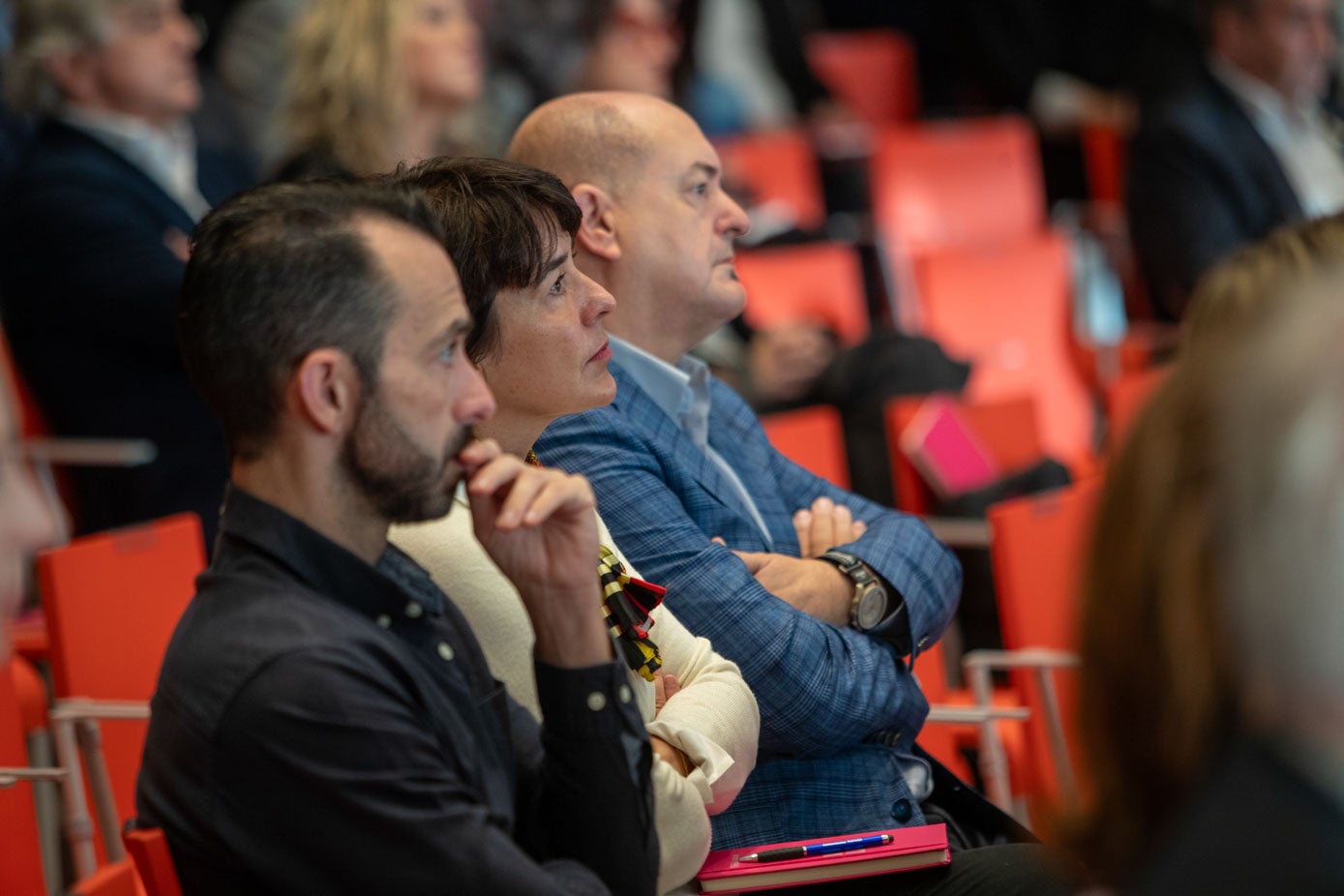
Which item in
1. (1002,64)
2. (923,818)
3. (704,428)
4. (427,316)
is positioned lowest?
(923,818)

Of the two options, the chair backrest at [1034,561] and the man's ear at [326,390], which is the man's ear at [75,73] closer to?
the chair backrest at [1034,561]

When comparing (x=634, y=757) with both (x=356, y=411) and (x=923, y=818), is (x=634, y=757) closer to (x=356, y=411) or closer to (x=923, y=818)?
(x=356, y=411)

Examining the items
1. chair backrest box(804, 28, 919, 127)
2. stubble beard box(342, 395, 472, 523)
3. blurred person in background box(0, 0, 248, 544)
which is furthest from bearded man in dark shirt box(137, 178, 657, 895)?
chair backrest box(804, 28, 919, 127)

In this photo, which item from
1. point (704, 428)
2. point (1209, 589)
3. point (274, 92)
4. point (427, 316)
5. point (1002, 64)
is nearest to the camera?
point (1209, 589)

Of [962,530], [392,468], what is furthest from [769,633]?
[962,530]

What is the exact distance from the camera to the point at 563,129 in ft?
7.54

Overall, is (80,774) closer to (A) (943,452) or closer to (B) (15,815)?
(B) (15,815)

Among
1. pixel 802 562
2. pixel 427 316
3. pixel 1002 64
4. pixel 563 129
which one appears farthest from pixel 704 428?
pixel 1002 64

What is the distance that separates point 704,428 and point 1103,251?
393 centimetres

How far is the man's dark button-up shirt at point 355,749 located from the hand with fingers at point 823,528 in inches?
33.4

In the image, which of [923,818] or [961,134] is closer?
[923,818]

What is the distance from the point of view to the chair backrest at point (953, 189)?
585 centimetres

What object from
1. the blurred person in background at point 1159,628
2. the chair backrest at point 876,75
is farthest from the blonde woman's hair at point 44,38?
the chair backrest at point 876,75

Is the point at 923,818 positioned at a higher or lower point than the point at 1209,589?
lower
